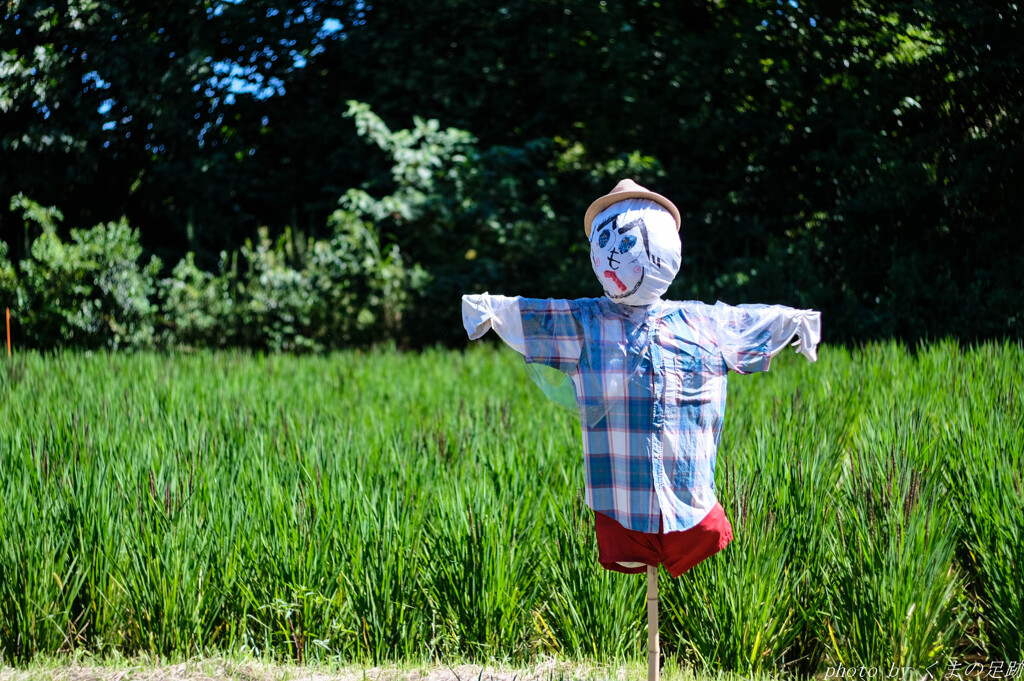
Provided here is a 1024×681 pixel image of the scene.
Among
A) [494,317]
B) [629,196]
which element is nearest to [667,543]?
[494,317]

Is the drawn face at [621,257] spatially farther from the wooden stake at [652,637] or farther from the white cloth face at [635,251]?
the wooden stake at [652,637]

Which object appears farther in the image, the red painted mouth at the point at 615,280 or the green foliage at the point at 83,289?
the green foliage at the point at 83,289

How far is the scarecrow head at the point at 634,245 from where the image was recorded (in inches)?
66.9

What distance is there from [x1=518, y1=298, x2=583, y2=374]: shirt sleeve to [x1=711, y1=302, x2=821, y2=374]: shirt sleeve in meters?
0.34

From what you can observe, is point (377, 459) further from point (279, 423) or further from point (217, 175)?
point (217, 175)

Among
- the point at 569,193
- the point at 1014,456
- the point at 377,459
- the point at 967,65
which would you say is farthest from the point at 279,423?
the point at 967,65

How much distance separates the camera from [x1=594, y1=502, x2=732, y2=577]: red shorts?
67.7 inches

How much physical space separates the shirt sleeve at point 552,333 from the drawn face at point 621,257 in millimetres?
113

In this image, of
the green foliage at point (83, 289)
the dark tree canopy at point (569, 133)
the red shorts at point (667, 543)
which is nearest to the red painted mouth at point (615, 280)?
the red shorts at point (667, 543)

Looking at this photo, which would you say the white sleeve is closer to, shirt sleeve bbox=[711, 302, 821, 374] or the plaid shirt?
the plaid shirt

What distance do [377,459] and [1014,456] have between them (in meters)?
2.12

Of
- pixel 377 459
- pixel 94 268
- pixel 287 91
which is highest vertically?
pixel 287 91

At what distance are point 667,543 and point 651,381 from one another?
0.37 meters

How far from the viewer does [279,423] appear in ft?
11.2
